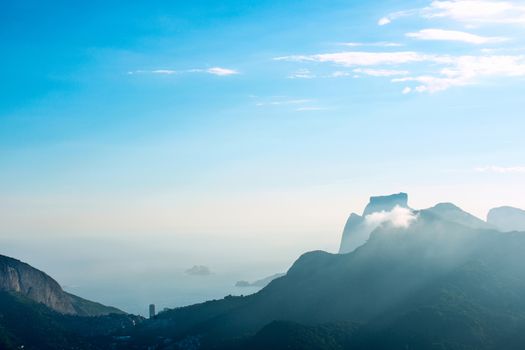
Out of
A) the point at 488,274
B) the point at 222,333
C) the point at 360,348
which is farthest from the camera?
the point at 222,333

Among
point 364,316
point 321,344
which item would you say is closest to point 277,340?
point 321,344

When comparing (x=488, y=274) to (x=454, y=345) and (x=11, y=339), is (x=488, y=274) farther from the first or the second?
(x=11, y=339)

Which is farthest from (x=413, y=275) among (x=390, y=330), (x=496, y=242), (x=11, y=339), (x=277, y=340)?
(x=11, y=339)

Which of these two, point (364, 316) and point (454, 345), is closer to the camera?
point (454, 345)

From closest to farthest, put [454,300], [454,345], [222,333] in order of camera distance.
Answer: [454,345] → [454,300] → [222,333]

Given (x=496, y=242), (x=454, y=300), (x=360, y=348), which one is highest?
(x=496, y=242)

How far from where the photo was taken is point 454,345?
138375mm

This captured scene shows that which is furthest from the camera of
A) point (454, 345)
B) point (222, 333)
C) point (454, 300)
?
point (222, 333)

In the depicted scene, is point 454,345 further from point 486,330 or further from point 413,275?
point 413,275

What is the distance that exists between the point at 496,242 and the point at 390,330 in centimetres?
6698

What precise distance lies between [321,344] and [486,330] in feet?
127

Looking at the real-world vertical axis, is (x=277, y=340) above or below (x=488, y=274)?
below

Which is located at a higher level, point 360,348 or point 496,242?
point 496,242

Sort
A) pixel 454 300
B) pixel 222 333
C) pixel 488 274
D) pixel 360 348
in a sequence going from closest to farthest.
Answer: pixel 360 348 < pixel 454 300 < pixel 488 274 < pixel 222 333
